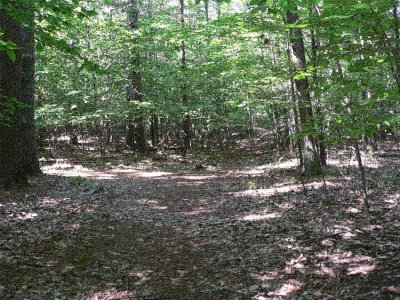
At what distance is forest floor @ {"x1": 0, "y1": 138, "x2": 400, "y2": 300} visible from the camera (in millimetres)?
4953

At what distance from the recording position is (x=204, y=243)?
23.2ft

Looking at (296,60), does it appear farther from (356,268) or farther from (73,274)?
(73,274)

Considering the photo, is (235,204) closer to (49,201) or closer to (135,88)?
(49,201)

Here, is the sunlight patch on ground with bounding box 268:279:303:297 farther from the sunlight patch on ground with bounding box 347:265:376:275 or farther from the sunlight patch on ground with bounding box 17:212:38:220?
the sunlight patch on ground with bounding box 17:212:38:220

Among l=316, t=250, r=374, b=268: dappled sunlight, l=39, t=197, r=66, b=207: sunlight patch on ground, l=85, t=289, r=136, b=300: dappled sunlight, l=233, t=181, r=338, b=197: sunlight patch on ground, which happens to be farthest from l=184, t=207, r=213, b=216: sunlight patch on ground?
l=85, t=289, r=136, b=300: dappled sunlight

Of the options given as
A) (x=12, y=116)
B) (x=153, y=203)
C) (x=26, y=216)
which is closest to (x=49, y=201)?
(x=26, y=216)

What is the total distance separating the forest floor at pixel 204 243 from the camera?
16.3ft

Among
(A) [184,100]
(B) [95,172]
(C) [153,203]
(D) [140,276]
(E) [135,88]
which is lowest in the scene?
(D) [140,276]

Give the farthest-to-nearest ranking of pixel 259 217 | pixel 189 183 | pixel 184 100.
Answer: pixel 184 100 < pixel 189 183 < pixel 259 217

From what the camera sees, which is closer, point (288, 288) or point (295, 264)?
point (288, 288)

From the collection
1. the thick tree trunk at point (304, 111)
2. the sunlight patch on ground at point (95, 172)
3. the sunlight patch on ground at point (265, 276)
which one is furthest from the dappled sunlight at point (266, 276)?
the sunlight patch on ground at point (95, 172)

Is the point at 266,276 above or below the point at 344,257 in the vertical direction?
→ below

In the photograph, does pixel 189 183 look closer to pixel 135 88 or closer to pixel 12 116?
pixel 12 116

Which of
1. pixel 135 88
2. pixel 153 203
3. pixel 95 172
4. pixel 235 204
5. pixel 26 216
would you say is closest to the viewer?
pixel 26 216
